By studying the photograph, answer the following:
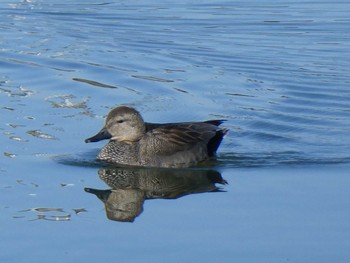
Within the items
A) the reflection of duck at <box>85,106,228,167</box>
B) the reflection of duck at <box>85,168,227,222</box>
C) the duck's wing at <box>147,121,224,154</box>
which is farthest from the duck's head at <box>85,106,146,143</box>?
the reflection of duck at <box>85,168,227,222</box>

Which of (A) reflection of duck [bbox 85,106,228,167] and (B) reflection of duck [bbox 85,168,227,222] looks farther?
(A) reflection of duck [bbox 85,106,228,167]

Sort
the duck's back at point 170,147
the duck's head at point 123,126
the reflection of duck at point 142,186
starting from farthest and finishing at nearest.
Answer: the duck's head at point 123,126 → the duck's back at point 170,147 → the reflection of duck at point 142,186

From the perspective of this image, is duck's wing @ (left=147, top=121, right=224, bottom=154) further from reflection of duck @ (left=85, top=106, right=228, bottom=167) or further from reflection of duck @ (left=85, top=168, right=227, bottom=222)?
reflection of duck @ (left=85, top=168, right=227, bottom=222)

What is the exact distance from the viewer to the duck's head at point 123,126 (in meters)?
13.3

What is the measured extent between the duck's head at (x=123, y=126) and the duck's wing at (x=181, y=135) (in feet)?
0.53

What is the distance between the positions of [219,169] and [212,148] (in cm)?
46

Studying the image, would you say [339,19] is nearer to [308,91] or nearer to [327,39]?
[327,39]

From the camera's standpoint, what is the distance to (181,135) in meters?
13.2

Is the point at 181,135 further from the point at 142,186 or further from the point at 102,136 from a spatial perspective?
the point at 142,186

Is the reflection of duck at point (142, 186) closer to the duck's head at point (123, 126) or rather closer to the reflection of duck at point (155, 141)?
the reflection of duck at point (155, 141)

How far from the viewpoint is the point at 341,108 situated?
51.7 ft

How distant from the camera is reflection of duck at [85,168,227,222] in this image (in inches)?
439

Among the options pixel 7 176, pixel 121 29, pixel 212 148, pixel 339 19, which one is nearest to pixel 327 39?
pixel 339 19

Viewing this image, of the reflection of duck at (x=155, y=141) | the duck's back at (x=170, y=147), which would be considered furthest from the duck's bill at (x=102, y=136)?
the duck's back at (x=170, y=147)
